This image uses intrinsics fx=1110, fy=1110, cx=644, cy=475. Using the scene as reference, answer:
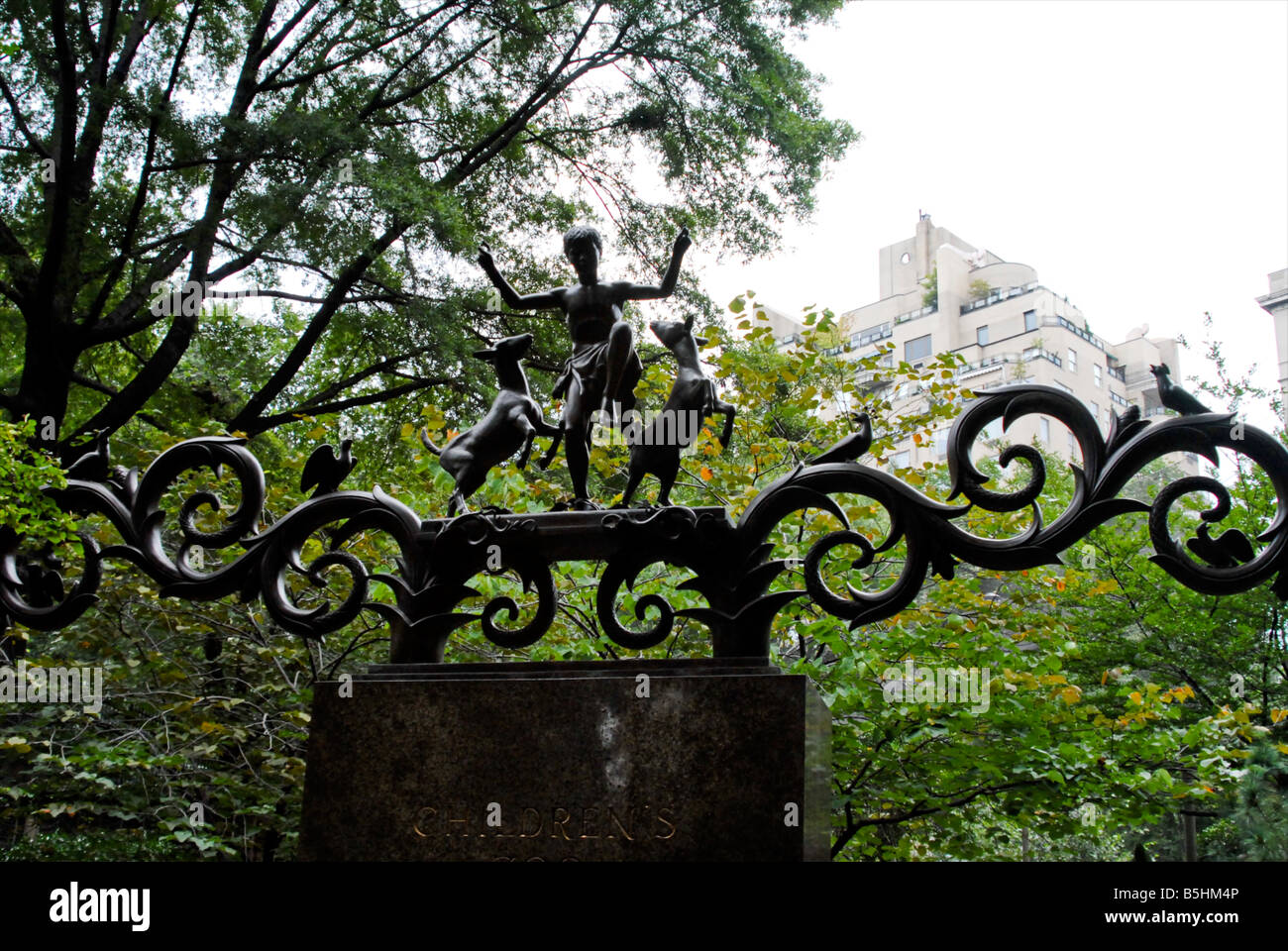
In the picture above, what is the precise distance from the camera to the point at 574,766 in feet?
19.2

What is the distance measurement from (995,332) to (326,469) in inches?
2042

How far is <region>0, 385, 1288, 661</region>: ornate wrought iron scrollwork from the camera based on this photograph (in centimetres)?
611

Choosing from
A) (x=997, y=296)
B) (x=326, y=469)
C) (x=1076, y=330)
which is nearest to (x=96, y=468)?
(x=326, y=469)

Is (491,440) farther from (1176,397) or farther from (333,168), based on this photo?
(333,168)

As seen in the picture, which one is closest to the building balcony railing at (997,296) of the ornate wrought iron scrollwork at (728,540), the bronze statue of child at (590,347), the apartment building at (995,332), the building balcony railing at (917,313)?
the apartment building at (995,332)

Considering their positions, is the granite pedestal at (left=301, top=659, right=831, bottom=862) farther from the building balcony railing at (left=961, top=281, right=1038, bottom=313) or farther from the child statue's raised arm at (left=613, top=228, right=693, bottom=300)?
the building balcony railing at (left=961, top=281, right=1038, bottom=313)

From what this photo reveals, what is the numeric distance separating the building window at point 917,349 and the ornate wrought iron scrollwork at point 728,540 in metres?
52.5

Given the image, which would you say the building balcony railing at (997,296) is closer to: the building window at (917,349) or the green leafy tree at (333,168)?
the building window at (917,349)

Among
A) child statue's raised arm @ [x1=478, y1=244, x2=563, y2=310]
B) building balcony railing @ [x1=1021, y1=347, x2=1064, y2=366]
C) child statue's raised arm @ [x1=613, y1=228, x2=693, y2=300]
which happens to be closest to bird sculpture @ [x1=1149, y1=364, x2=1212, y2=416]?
→ child statue's raised arm @ [x1=613, y1=228, x2=693, y2=300]

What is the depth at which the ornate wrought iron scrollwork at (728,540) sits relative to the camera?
6.11 metres

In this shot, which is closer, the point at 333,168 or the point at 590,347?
the point at 590,347
